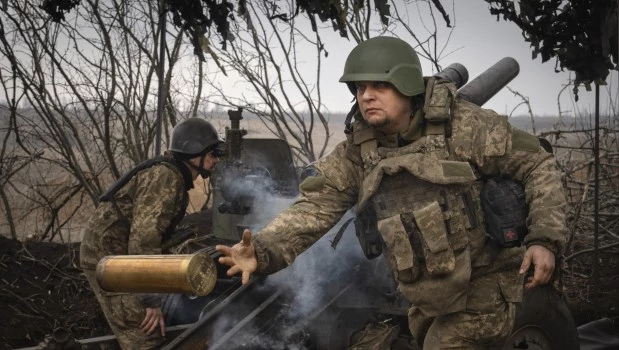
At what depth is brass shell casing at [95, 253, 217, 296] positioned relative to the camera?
2658 mm

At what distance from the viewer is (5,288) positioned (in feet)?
21.8

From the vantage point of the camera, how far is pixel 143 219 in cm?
463

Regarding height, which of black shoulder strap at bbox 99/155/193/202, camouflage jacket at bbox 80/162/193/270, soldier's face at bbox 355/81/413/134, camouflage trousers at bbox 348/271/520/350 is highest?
soldier's face at bbox 355/81/413/134

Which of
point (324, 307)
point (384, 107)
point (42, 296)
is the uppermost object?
point (384, 107)

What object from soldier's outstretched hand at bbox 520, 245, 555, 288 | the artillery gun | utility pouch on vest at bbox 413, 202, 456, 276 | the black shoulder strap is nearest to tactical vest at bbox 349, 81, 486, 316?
utility pouch on vest at bbox 413, 202, 456, 276

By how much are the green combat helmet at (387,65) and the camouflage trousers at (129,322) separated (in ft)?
7.67

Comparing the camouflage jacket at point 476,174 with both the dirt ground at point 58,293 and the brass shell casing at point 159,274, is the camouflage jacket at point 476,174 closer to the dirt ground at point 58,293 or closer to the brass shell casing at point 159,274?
A: the brass shell casing at point 159,274

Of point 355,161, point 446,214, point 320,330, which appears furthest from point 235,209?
point 446,214

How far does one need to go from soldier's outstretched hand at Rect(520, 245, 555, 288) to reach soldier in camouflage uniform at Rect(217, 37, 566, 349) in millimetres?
204

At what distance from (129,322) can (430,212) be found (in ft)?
8.26

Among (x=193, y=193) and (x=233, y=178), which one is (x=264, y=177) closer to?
(x=233, y=178)

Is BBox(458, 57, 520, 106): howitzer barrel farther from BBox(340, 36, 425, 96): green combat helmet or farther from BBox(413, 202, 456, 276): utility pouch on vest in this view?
BBox(413, 202, 456, 276): utility pouch on vest

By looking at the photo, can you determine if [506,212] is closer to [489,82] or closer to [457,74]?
[457,74]

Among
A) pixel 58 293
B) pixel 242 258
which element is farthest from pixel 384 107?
pixel 58 293
